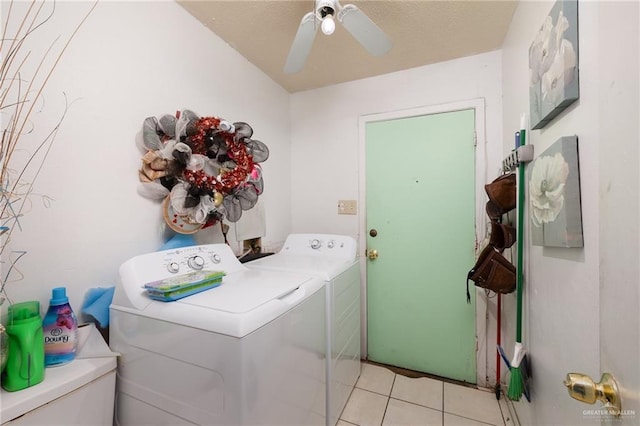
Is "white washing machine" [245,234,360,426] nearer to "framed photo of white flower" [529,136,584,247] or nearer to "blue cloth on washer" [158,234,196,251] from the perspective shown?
"blue cloth on washer" [158,234,196,251]

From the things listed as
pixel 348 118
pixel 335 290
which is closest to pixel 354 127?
pixel 348 118

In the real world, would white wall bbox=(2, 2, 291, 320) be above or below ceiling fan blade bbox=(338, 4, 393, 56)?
below

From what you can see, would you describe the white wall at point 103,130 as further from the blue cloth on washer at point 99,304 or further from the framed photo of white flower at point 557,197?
the framed photo of white flower at point 557,197

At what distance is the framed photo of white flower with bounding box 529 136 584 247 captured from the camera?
81 cm

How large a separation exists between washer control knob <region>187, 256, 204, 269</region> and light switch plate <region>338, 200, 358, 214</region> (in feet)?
4.25

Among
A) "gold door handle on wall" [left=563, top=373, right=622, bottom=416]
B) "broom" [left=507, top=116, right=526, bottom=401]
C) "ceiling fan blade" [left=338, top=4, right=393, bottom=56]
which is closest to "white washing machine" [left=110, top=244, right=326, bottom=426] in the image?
"gold door handle on wall" [left=563, top=373, right=622, bottom=416]

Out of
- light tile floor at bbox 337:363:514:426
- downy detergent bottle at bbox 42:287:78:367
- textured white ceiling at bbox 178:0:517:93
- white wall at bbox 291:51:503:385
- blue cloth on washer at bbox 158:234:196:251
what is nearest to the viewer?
downy detergent bottle at bbox 42:287:78:367

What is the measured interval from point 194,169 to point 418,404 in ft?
6.47

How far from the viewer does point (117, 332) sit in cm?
101

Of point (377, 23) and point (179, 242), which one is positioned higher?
point (377, 23)

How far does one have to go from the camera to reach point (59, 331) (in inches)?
35.9

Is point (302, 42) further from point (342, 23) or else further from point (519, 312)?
point (519, 312)

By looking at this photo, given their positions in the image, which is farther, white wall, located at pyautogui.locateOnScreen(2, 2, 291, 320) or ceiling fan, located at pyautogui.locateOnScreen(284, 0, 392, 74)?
ceiling fan, located at pyautogui.locateOnScreen(284, 0, 392, 74)

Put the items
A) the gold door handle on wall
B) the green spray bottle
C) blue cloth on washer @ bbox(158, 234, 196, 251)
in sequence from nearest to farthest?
the gold door handle on wall
the green spray bottle
blue cloth on washer @ bbox(158, 234, 196, 251)
